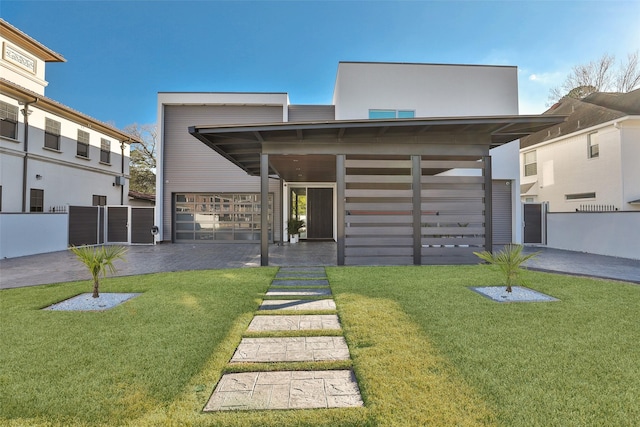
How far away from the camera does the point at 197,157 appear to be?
42.0 feet

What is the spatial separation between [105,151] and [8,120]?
4659mm

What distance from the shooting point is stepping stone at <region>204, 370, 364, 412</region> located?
198 cm

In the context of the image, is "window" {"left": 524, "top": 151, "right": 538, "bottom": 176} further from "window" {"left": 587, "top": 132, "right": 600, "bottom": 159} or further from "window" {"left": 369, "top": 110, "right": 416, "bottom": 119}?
"window" {"left": 369, "top": 110, "right": 416, "bottom": 119}

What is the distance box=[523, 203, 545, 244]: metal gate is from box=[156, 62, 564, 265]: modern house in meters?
0.60

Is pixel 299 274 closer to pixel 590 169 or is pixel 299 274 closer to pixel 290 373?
pixel 290 373

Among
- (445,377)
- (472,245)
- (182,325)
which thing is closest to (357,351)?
(445,377)

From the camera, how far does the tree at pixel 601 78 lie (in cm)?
1722

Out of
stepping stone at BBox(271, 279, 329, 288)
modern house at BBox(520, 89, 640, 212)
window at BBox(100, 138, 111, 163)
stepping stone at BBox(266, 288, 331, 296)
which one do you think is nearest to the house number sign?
window at BBox(100, 138, 111, 163)

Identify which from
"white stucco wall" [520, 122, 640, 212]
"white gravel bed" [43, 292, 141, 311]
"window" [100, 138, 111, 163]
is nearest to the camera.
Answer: "white gravel bed" [43, 292, 141, 311]

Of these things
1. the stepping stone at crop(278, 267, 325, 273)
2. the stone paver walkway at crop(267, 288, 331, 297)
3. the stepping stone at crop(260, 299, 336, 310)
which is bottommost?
the stepping stone at crop(260, 299, 336, 310)

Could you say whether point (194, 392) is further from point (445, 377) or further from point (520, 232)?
point (520, 232)

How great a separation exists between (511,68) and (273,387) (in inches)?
521

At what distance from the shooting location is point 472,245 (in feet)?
23.5

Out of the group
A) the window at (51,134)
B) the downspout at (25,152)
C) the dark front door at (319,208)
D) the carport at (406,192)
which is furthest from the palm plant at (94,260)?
the window at (51,134)
